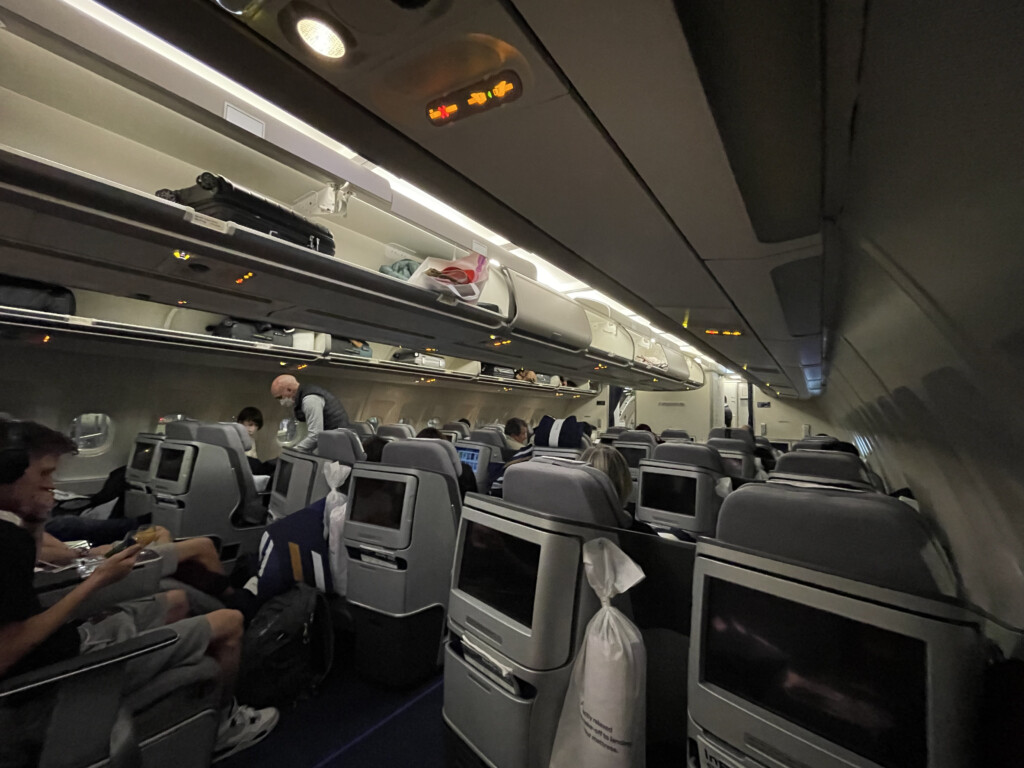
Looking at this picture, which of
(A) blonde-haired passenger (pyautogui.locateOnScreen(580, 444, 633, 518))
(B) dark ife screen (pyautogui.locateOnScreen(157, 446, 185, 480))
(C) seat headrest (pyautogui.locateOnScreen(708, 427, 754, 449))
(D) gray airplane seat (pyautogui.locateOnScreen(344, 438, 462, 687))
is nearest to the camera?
(D) gray airplane seat (pyautogui.locateOnScreen(344, 438, 462, 687))

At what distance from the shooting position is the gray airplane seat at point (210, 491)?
15.2ft

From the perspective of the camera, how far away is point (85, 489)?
18.8 ft

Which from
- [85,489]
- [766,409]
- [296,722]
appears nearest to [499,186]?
[296,722]

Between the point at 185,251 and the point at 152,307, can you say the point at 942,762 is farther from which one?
the point at 152,307

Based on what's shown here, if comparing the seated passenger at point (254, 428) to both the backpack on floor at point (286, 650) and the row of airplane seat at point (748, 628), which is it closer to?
the backpack on floor at point (286, 650)

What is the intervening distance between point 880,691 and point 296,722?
2.92 m

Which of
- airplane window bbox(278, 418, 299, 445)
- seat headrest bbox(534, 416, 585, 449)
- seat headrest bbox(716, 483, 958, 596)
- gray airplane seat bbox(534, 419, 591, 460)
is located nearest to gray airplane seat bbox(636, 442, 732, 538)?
gray airplane seat bbox(534, 419, 591, 460)

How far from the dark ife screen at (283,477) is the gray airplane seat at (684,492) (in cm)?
369

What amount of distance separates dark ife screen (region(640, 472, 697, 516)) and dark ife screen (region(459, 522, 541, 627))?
8.42ft

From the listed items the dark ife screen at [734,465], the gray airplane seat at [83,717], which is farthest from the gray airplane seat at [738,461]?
the gray airplane seat at [83,717]

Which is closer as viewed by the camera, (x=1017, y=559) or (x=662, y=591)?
(x=662, y=591)

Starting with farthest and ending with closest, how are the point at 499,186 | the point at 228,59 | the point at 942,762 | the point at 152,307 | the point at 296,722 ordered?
the point at 152,307 < the point at 296,722 < the point at 499,186 < the point at 228,59 < the point at 942,762

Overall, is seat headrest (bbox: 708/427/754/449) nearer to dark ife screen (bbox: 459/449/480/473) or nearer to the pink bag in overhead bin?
dark ife screen (bbox: 459/449/480/473)

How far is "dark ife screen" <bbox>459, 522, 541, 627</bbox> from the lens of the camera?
1.67 metres
